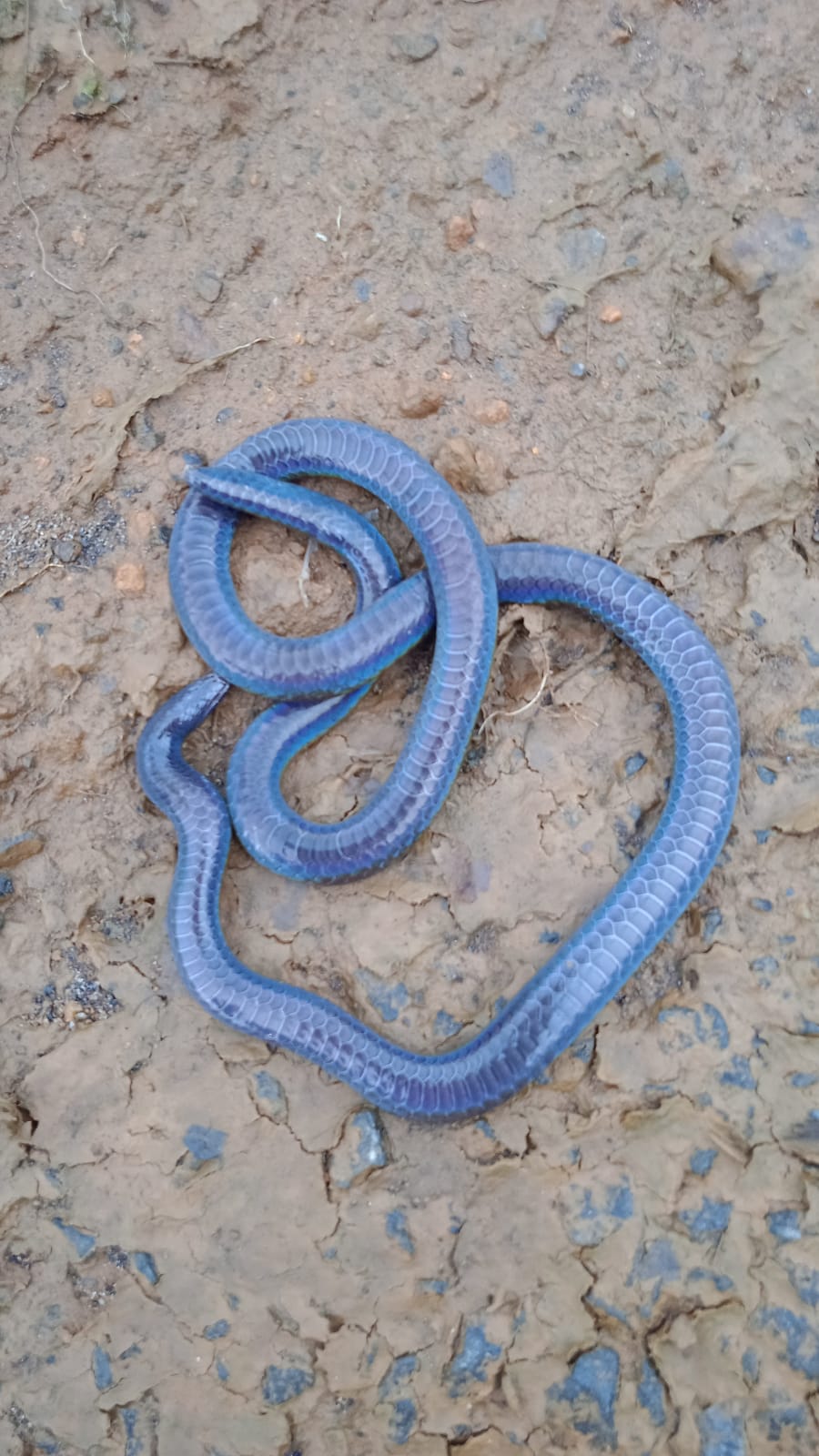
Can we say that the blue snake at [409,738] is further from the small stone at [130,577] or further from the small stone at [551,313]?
the small stone at [551,313]

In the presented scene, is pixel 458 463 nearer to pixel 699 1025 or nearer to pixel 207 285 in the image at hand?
pixel 207 285

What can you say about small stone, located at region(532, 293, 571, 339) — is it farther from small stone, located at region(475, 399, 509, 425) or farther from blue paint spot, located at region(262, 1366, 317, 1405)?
blue paint spot, located at region(262, 1366, 317, 1405)

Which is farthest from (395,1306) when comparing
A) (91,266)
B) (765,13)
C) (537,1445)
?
(765,13)

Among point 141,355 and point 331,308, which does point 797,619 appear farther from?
point 141,355

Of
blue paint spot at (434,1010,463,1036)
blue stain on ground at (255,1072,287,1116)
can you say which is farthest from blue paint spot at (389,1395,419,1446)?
blue paint spot at (434,1010,463,1036)

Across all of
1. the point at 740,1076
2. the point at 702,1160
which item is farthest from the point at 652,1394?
the point at 740,1076

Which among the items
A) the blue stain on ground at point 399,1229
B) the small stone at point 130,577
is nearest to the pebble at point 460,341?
the small stone at point 130,577
